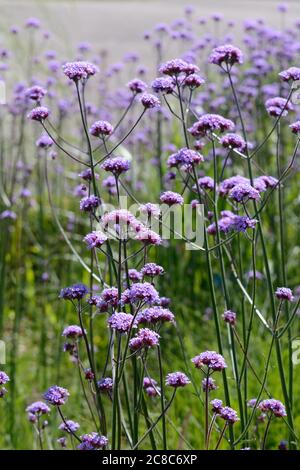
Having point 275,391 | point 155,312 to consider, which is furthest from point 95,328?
point 155,312

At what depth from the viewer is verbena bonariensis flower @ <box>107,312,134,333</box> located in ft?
7.43

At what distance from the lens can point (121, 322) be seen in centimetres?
228

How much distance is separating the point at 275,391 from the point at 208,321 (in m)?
0.83

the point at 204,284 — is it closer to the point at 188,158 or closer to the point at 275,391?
the point at 275,391

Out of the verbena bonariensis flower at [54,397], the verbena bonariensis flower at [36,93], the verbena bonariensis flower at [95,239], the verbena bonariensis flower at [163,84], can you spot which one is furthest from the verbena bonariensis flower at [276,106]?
the verbena bonariensis flower at [54,397]

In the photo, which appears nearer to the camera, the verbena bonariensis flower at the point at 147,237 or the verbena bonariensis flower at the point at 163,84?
the verbena bonariensis flower at the point at 147,237

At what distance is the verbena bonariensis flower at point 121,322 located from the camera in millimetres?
2264

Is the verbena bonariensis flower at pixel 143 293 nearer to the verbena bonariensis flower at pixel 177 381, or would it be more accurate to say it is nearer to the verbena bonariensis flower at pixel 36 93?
the verbena bonariensis flower at pixel 177 381

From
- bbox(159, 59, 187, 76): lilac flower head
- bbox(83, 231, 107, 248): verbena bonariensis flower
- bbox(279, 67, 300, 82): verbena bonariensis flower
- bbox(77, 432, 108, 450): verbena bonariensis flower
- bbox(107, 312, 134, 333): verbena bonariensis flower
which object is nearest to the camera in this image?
bbox(107, 312, 134, 333): verbena bonariensis flower

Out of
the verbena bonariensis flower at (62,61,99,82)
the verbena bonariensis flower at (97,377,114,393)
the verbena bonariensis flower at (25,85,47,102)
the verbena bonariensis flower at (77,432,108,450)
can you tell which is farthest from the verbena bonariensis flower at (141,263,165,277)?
the verbena bonariensis flower at (25,85,47,102)

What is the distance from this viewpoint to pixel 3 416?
13.3 feet

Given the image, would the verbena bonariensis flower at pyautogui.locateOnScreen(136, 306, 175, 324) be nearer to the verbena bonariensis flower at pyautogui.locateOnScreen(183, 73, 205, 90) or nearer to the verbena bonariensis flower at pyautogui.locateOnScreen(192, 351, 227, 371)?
the verbena bonariensis flower at pyautogui.locateOnScreen(192, 351, 227, 371)

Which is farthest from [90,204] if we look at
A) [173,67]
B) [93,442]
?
[93,442]
